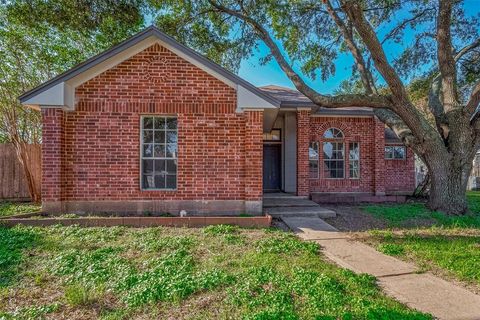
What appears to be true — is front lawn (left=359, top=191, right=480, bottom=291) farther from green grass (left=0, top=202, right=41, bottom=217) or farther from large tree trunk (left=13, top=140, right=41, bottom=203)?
large tree trunk (left=13, top=140, right=41, bottom=203)

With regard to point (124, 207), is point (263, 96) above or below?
above

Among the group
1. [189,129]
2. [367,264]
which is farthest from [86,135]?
[367,264]

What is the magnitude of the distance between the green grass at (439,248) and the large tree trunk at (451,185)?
221 centimetres

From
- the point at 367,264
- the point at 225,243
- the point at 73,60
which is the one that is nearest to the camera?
the point at 367,264

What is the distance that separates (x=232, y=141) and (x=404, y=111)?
17.5 ft

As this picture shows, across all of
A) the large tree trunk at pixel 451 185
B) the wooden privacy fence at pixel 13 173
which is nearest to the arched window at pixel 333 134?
the large tree trunk at pixel 451 185

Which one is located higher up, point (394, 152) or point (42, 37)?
point (42, 37)

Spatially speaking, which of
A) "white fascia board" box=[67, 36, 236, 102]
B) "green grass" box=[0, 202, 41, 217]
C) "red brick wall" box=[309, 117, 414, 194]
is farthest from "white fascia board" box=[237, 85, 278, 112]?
"green grass" box=[0, 202, 41, 217]

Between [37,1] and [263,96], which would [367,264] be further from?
[37,1]

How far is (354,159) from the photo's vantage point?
12.4m

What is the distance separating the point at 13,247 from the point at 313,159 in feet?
34.0

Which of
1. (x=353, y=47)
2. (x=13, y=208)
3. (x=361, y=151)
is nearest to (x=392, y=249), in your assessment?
(x=353, y=47)

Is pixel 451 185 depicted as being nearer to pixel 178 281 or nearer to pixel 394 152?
pixel 394 152

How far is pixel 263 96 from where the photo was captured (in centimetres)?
769
